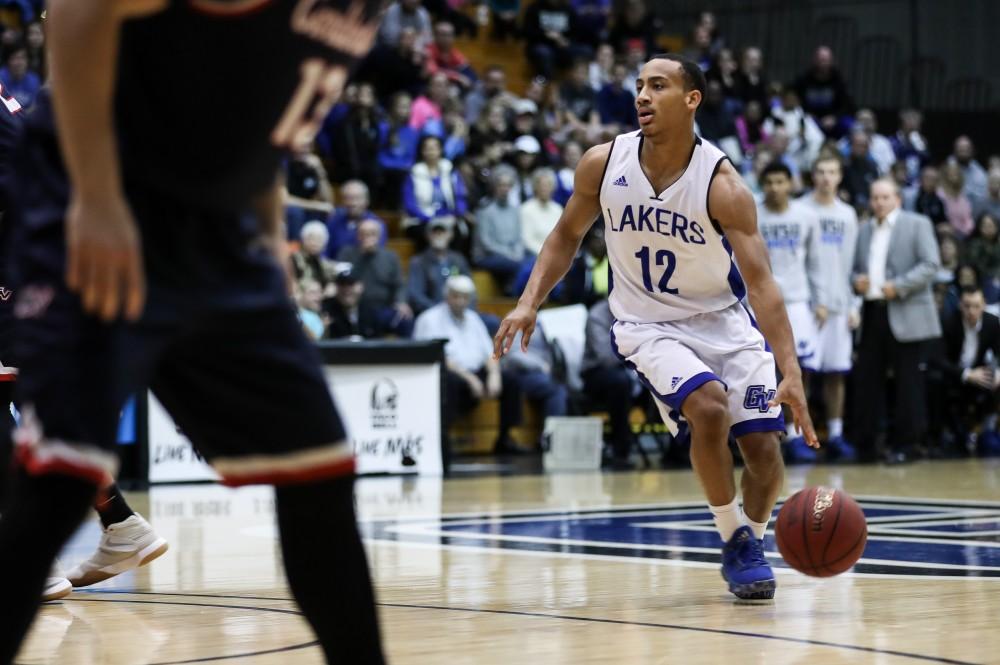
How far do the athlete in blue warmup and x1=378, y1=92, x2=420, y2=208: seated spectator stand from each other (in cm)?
1292

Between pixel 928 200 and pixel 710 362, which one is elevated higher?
pixel 928 200

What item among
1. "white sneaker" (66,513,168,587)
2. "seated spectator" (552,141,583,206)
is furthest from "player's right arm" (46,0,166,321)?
"seated spectator" (552,141,583,206)

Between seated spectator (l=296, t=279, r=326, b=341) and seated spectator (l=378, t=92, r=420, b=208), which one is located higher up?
seated spectator (l=378, t=92, r=420, b=208)

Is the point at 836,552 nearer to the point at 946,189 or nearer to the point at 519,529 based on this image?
the point at 519,529

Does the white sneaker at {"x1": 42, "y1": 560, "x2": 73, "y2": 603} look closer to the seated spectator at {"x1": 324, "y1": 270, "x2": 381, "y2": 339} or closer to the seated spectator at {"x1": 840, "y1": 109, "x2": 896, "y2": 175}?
the seated spectator at {"x1": 324, "y1": 270, "x2": 381, "y2": 339}

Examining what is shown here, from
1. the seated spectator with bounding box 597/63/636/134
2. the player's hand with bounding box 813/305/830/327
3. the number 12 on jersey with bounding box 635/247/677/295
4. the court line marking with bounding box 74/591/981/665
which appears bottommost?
the court line marking with bounding box 74/591/981/665

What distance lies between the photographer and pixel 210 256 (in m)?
2.68

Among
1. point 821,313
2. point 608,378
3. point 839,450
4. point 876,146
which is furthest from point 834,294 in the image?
point 876,146

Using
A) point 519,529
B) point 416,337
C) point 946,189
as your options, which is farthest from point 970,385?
point 519,529

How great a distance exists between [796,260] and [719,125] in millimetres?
5921

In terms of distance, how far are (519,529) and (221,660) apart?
3872 mm

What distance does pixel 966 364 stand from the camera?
1484 cm

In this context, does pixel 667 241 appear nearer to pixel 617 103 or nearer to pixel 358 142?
pixel 358 142

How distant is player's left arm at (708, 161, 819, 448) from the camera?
18.0 feet
